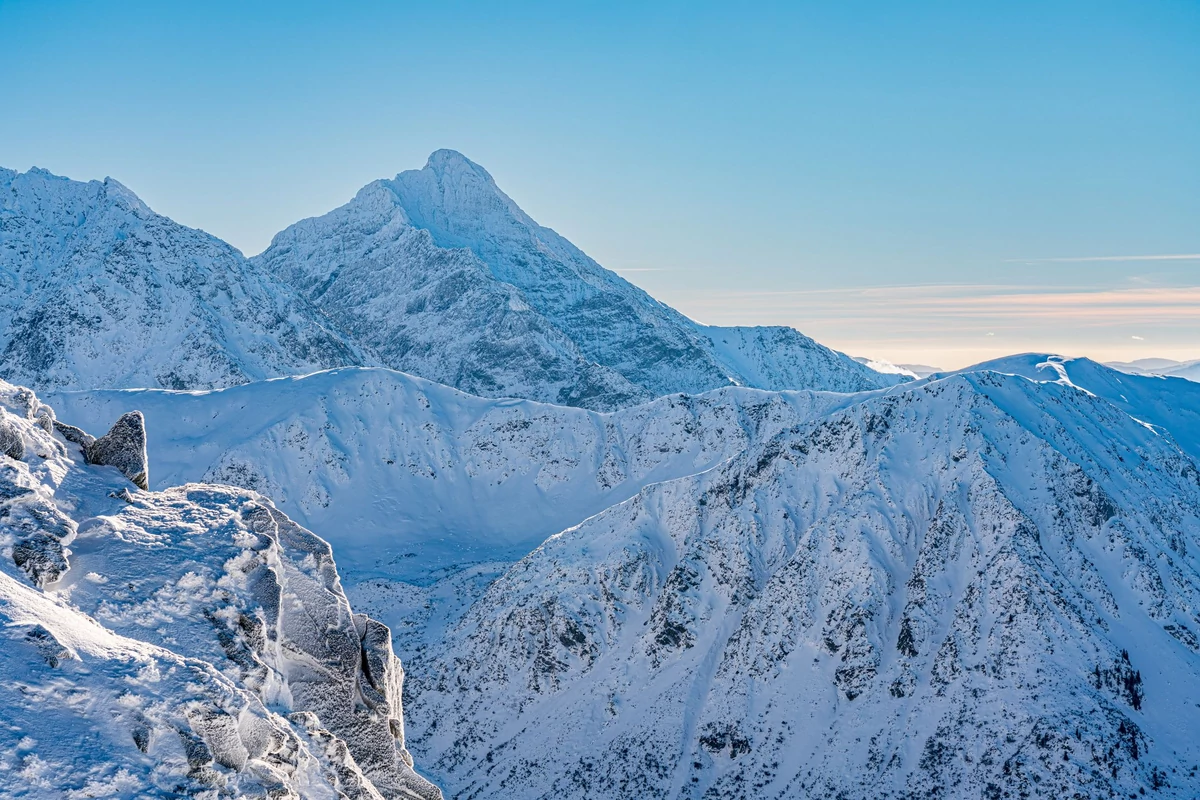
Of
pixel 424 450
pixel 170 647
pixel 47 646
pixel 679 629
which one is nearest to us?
pixel 47 646

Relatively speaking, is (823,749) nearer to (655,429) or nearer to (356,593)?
(356,593)

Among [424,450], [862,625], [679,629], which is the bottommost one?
[679,629]

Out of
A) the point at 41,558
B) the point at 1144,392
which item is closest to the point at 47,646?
the point at 41,558

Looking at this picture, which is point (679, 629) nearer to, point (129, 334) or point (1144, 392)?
point (1144, 392)

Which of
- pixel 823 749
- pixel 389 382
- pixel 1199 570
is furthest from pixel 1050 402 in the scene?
pixel 389 382

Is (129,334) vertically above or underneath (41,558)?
above

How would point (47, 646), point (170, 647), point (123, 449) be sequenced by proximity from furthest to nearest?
point (123, 449), point (170, 647), point (47, 646)

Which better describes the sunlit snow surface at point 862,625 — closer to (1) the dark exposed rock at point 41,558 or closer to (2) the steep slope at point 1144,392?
(1) the dark exposed rock at point 41,558

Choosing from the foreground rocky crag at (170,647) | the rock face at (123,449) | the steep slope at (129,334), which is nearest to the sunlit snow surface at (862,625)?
the foreground rocky crag at (170,647)
